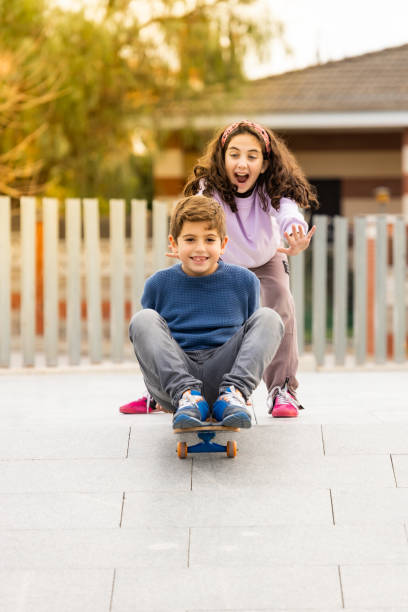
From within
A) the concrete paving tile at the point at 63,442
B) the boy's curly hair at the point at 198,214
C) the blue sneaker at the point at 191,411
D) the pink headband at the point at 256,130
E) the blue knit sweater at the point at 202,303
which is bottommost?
the concrete paving tile at the point at 63,442

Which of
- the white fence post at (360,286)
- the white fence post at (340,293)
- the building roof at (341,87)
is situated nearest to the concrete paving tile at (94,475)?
the white fence post at (340,293)

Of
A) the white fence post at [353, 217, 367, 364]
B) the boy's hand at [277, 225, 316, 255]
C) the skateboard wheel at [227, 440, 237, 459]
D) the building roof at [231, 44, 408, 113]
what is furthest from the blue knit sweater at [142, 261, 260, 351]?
the building roof at [231, 44, 408, 113]

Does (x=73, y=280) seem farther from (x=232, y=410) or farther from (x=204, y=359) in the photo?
(x=232, y=410)

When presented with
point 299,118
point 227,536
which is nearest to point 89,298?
point 227,536

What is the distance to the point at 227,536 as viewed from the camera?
8.54 feet

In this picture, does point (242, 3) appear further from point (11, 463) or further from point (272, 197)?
point (11, 463)

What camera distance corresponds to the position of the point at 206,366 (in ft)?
10.3

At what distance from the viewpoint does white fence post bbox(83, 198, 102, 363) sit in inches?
264

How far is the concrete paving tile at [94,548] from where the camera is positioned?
2486 mm

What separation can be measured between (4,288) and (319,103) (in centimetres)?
849

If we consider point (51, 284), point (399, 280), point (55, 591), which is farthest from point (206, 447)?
point (399, 280)

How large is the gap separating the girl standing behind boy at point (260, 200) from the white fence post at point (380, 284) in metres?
3.64

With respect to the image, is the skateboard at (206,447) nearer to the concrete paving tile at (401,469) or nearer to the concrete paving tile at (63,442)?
the concrete paving tile at (63,442)

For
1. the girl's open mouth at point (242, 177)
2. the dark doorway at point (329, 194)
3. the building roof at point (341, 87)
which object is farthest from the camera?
the dark doorway at point (329, 194)
